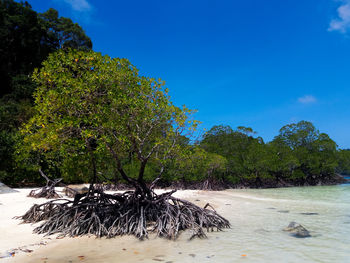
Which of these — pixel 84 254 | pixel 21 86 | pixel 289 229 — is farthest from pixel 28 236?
pixel 21 86

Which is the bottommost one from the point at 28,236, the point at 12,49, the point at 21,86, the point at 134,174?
the point at 28,236

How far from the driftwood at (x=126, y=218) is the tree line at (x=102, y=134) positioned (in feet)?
3.39

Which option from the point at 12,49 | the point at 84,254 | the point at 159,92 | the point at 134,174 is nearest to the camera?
the point at 84,254

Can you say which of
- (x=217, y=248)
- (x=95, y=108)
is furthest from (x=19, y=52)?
(x=217, y=248)

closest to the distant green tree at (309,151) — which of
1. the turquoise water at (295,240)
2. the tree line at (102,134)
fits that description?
the tree line at (102,134)

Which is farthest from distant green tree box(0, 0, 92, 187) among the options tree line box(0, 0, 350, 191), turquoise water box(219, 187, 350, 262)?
turquoise water box(219, 187, 350, 262)

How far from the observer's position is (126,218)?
792 centimetres

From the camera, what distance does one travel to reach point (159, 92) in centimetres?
888

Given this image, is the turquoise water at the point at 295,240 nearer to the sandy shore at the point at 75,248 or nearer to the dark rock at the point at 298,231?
the dark rock at the point at 298,231

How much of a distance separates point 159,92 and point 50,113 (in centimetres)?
355

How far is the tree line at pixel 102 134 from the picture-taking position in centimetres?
795

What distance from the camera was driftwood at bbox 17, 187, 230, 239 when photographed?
7637 millimetres

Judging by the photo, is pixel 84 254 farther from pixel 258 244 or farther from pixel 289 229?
pixel 289 229

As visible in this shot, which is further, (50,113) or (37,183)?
(37,183)
